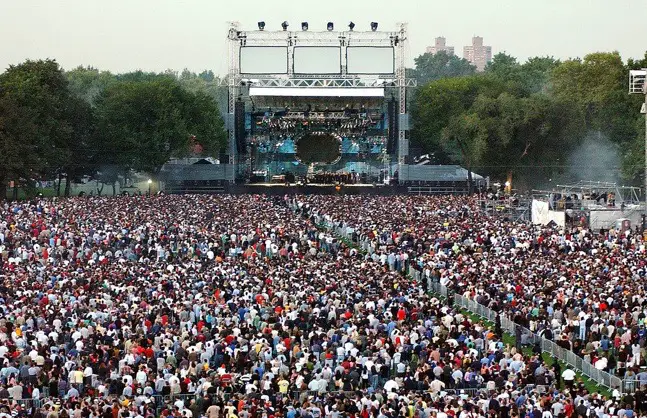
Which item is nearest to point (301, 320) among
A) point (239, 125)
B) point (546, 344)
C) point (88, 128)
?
point (546, 344)

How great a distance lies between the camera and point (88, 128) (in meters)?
78.6

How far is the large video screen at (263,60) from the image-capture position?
70.0 m

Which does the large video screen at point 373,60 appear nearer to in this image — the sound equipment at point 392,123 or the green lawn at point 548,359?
the sound equipment at point 392,123

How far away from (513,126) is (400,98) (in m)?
9.81

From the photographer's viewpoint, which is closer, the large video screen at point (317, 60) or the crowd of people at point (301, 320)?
the crowd of people at point (301, 320)

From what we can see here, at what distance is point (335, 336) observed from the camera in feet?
76.8

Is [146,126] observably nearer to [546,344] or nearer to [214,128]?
[214,128]

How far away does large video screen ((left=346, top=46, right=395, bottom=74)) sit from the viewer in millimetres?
69938

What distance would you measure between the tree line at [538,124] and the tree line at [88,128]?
52.6ft

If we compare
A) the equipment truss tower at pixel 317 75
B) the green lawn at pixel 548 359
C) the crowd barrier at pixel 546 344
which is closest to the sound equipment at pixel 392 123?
the equipment truss tower at pixel 317 75

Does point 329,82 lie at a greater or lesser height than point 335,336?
greater

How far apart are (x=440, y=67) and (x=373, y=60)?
120m

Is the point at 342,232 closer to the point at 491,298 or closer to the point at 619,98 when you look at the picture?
the point at 491,298

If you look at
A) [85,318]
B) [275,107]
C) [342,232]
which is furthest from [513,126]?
[85,318]
